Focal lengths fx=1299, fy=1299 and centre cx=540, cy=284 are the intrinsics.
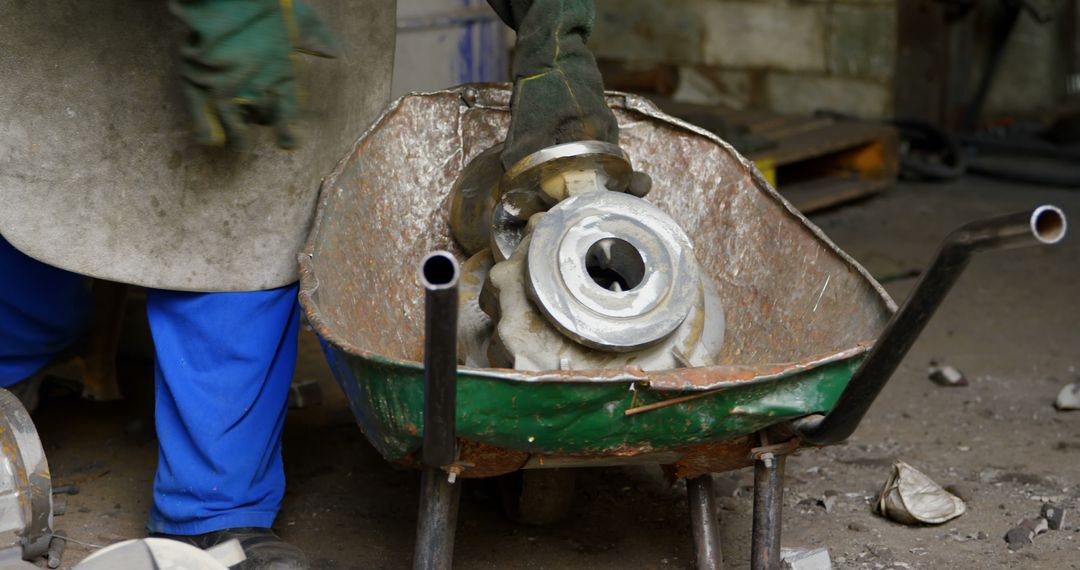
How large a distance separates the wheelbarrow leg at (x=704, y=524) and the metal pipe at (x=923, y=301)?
36 centimetres

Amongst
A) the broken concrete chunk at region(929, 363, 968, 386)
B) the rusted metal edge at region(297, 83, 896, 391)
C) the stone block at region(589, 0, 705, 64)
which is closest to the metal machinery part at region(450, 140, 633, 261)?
the rusted metal edge at region(297, 83, 896, 391)

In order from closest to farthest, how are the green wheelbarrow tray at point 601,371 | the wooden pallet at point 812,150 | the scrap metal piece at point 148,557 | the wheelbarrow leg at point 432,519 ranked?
the scrap metal piece at point 148,557, the green wheelbarrow tray at point 601,371, the wheelbarrow leg at point 432,519, the wooden pallet at point 812,150

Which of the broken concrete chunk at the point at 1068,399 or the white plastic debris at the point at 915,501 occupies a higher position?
the broken concrete chunk at the point at 1068,399

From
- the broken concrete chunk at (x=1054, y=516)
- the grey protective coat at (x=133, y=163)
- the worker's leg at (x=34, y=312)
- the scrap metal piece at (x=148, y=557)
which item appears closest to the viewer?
the scrap metal piece at (x=148, y=557)

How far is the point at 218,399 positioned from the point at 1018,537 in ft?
5.07

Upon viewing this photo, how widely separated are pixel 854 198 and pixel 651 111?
3.10m

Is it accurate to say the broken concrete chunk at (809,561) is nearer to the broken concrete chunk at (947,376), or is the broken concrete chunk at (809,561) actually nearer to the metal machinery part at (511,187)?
the metal machinery part at (511,187)

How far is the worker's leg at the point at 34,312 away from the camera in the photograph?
8.01 feet

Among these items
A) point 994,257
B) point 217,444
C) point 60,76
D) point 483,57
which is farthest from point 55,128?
point 994,257

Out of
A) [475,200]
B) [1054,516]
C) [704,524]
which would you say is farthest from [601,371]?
[1054,516]

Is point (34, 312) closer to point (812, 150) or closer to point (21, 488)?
point (21, 488)

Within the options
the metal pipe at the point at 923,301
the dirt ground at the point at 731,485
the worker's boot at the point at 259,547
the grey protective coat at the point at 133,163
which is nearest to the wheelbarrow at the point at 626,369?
the metal pipe at the point at 923,301

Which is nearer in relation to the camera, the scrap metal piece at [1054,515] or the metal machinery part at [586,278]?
the metal machinery part at [586,278]

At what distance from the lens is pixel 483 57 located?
462cm
